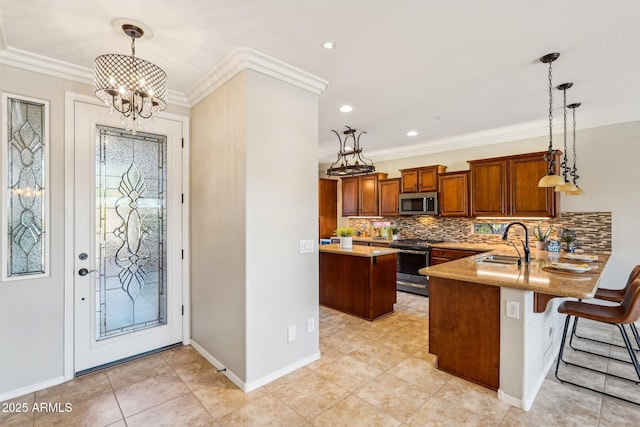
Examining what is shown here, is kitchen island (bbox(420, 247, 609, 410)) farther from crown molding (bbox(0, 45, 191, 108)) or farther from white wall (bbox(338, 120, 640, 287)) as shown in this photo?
crown molding (bbox(0, 45, 191, 108))

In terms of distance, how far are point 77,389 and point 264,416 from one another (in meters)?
1.58

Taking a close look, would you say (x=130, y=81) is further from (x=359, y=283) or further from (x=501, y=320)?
(x=359, y=283)

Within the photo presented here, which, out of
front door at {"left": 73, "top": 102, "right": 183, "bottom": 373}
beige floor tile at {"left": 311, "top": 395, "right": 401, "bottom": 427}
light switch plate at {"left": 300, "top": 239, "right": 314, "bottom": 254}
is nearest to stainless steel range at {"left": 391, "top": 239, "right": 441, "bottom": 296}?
light switch plate at {"left": 300, "top": 239, "right": 314, "bottom": 254}

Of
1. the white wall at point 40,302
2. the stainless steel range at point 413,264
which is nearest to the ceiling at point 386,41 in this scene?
the white wall at point 40,302

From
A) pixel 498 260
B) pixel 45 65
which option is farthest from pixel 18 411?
pixel 498 260

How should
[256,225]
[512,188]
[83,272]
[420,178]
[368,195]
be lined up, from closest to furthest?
[256,225]
[83,272]
[512,188]
[420,178]
[368,195]

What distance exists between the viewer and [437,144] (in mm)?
5648

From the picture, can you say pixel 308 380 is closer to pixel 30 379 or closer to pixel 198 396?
pixel 198 396

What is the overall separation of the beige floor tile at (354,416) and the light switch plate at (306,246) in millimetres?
1226

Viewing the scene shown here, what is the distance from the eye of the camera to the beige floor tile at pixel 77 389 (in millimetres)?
2328

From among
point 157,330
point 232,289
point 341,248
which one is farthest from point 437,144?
point 157,330

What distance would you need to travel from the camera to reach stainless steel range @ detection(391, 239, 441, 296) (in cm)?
517

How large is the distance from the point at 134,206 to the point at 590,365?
4.52m

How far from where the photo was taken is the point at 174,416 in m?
2.10
